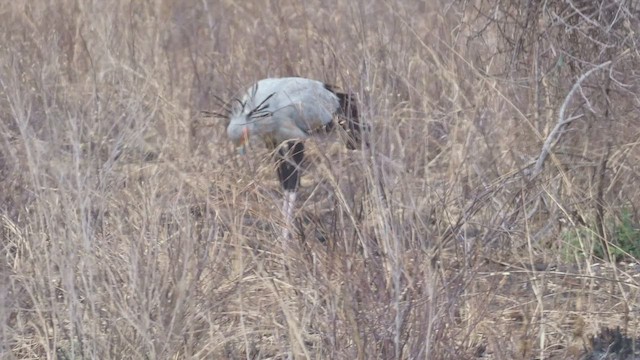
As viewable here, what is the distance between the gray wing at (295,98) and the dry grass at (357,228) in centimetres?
25

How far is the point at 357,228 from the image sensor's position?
3.57m

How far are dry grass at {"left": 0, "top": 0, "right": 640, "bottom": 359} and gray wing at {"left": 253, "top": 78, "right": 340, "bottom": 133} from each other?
0.81 ft

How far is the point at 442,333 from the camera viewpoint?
3514 mm

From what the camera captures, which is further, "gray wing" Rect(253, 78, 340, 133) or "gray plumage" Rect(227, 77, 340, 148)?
"gray plumage" Rect(227, 77, 340, 148)

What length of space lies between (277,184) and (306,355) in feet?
8.28

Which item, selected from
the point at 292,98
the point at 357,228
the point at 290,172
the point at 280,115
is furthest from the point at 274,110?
the point at 357,228

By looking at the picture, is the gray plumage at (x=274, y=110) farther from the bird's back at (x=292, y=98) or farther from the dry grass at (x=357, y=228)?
the dry grass at (x=357, y=228)

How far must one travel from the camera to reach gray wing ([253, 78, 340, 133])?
536 centimetres

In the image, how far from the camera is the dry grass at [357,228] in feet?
11.8

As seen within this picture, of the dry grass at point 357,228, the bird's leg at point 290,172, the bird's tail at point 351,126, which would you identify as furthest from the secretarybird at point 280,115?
the bird's tail at point 351,126

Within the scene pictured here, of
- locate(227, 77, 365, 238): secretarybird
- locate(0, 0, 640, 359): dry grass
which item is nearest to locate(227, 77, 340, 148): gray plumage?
locate(227, 77, 365, 238): secretarybird

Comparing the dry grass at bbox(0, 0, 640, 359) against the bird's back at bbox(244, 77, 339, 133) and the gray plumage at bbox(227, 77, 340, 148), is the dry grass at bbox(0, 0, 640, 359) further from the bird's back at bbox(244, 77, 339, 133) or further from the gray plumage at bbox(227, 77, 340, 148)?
the bird's back at bbox(244, 77, 339, 133)

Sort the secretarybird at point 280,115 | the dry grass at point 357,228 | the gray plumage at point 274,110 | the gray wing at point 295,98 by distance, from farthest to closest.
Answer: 1. the gray plumage at point 274,110
2. the secretarybird at point 280,115
3. the gray wing at point 295,98
4. the dry grass at point 357,228

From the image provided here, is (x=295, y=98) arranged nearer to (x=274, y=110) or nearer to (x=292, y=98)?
(x=292, y=98)
